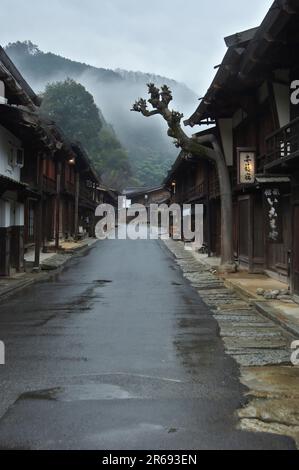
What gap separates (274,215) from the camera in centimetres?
1697

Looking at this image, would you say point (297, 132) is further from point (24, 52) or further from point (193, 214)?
point (24, 52)

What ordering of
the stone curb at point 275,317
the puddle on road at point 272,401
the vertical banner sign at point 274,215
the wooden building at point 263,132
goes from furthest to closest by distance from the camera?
the vertical banner sign at point 274,215 → the wooden building at point 263,132 → the stone curb at point 275,317 → the puddle on road at point 272,401

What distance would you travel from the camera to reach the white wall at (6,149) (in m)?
20.9

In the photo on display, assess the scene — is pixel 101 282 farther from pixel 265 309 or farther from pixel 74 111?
pixel 74 111

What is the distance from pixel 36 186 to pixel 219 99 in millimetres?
9403

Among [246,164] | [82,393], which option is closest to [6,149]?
[246,164]

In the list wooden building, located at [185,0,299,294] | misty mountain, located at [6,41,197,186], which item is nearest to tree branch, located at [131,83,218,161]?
wooden building, located at [185,0,299,294]

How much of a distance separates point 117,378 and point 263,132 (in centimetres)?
1531

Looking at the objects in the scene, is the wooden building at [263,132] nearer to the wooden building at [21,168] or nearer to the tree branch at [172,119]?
the tree branch at [172,119]

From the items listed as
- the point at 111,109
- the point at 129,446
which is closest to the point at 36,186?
the point at 129,446

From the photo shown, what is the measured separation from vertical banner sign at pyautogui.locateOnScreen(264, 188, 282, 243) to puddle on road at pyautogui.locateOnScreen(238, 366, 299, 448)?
30.5 feet

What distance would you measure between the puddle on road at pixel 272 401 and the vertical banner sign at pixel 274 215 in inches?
366

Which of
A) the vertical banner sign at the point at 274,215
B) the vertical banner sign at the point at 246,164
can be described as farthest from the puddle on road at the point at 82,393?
the vertical banner sign at the point at 246,164

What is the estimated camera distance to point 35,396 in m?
6.41
